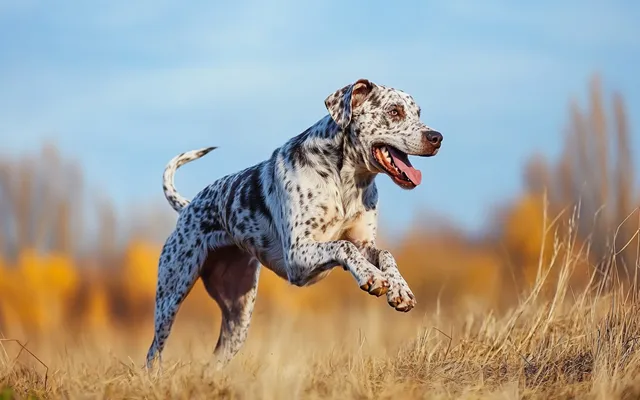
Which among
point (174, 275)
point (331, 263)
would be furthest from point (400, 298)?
point (174, 275)

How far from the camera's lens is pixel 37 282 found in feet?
56.0

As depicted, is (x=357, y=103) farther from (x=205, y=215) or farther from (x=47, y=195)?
(x=47, y=195)

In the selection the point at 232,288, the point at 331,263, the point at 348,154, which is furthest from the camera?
the point at 232,288

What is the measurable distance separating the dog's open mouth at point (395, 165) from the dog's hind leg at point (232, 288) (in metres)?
1.86

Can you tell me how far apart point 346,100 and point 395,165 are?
53cm

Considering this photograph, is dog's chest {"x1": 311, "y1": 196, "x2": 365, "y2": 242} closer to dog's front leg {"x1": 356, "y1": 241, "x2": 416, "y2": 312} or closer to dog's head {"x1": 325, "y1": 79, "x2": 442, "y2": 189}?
dog's front leg {"x1": 356, "y1": 241, "x2": 416, "y2": 312}

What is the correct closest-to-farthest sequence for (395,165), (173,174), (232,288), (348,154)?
(395,165) < (348,154) < (232,288) < (173,174)

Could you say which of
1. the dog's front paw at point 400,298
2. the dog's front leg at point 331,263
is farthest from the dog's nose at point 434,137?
the dog's front paw at point 400,298

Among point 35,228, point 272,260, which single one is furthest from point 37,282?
point 272,260

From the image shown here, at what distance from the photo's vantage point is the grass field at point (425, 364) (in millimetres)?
4457

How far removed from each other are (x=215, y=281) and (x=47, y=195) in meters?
13.2

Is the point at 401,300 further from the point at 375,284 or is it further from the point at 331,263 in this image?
the point at 331,263

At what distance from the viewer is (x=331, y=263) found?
5492 mm

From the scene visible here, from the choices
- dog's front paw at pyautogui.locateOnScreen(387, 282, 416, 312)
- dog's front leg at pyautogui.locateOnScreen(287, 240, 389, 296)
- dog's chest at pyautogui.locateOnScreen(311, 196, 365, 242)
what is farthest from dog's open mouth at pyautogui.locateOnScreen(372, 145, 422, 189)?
dog's front paw at pyautogui.locateOnScreen(387, 282, 416, 312)
